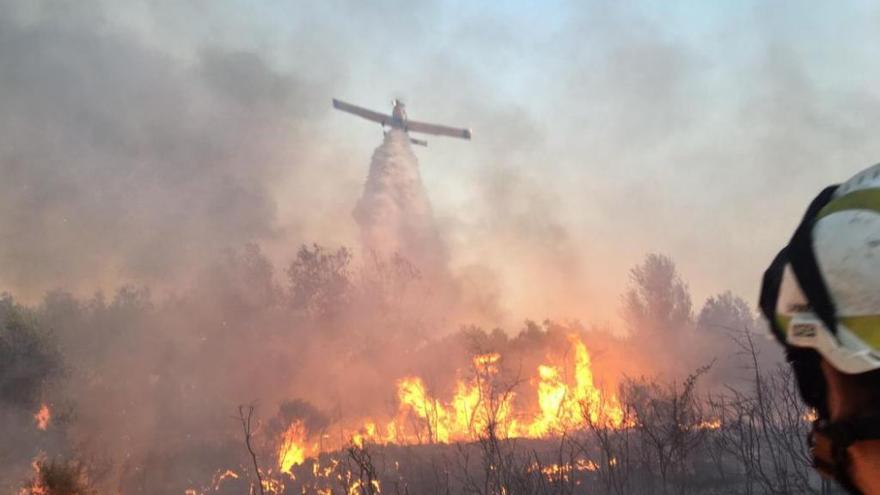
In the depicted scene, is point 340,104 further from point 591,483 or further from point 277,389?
point 591,483

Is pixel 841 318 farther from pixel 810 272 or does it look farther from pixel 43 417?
pixel 43 417

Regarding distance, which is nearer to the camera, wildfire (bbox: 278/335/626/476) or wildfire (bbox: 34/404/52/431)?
wildfire (bbox: 34/404/52/431)

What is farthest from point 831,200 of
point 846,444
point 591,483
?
point 591,483

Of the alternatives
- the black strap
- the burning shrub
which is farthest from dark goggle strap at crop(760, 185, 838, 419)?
the burning shrub

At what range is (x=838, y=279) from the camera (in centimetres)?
127

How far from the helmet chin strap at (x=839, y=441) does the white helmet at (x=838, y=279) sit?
0.13 meters

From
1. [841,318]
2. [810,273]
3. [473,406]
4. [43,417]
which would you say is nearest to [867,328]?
[841,318]

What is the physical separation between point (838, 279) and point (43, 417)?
136 ft

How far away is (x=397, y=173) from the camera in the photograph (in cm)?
5378

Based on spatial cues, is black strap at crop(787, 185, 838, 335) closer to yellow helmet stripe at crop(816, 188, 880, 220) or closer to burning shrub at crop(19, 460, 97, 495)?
yellow helmet stripe at crop(816, 188, 880, 220)

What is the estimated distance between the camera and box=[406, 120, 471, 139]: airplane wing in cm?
5119

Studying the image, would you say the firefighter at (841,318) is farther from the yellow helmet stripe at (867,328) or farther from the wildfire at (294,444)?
the wildfire at (294,444)

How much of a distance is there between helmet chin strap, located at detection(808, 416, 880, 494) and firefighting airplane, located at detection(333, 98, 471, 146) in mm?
49350

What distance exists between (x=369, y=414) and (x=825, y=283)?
54.6m
